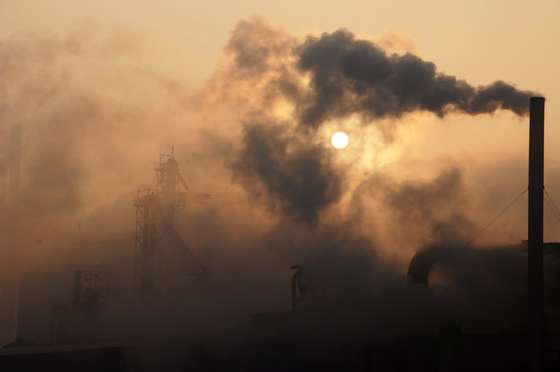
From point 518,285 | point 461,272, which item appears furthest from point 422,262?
point 518,285

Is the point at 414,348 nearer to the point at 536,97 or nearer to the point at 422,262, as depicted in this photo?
the point at 422,262

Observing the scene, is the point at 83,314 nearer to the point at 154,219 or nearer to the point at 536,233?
the point at 154,219

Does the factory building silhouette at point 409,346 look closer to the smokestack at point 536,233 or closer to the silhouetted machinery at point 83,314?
the smokestack at point 536,233

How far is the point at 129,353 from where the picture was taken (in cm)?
3281

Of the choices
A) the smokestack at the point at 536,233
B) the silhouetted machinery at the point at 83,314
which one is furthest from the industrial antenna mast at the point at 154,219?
the smokestack at the point at 536,233

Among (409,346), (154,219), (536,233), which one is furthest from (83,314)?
(536,233)

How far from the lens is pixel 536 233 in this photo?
1283 inches

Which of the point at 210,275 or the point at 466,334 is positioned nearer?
the point at 466,334

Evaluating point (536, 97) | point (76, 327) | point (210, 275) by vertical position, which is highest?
point (536, 97)

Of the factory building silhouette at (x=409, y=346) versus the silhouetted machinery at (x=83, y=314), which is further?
the silhouetted machinery at (x=83, y=314)

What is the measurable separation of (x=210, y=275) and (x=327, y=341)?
1866cm

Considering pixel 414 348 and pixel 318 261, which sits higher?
pixel 318 261

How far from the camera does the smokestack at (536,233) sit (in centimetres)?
3156

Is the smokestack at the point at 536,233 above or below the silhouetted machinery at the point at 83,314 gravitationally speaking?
above
